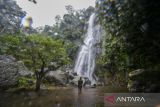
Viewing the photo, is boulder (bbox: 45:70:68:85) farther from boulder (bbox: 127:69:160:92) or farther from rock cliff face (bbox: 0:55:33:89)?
boulder (bbox: 127:69:160:92)

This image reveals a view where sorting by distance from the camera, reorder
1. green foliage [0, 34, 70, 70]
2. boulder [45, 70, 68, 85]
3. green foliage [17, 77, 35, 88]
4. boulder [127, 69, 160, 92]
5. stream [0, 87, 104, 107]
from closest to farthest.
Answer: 1. stream [0, 87, 104, 107]
2. boulder [127, 69, 160, 92]
3. green foliage [0, 34, 70, 70]
4. green foliage [17, 77, 35, 88]
5. boulder [45, 70, 68, 85]

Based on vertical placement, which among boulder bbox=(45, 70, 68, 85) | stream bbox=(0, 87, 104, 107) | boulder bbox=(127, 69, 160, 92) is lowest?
stream bbox=(0, 87, 104, 107)

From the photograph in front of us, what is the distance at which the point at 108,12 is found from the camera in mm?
10891

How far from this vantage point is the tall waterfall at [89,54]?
39309mm

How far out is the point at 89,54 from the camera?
1607 inches

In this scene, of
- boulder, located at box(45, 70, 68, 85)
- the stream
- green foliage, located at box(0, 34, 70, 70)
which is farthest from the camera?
boulder, located at box(45, 70, 68, 85)

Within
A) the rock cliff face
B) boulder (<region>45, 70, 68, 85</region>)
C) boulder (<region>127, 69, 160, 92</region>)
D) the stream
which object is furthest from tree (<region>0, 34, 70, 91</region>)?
boulder (<region>127, 69, 160, 92</region>)

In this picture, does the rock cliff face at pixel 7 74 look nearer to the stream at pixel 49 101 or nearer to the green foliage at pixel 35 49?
the stream at pixel 49 101

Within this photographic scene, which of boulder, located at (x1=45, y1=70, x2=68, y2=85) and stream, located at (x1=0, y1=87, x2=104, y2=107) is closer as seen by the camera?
stream, located at (x1=0, y1=87, x2=104, y2=107)

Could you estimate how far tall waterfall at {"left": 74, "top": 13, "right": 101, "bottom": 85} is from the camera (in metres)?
39.3

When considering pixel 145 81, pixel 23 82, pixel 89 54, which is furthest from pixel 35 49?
pixel 89 54

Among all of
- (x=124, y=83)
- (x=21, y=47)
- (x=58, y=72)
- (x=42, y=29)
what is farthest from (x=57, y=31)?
(x=21, y=47)

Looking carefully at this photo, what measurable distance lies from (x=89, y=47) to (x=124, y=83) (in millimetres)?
12723

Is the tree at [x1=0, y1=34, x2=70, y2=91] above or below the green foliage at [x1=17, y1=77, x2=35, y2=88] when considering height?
above
